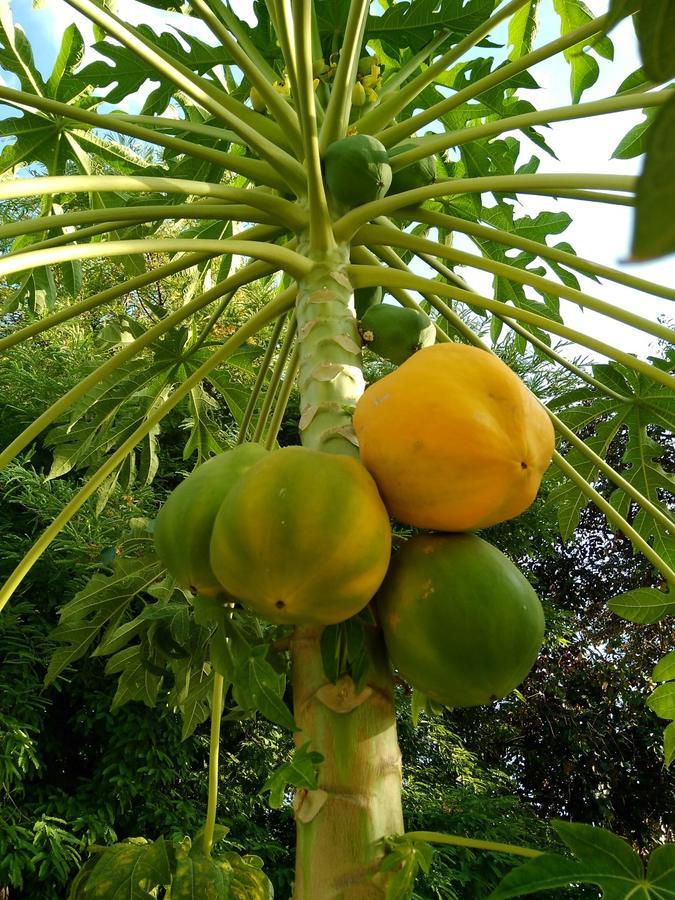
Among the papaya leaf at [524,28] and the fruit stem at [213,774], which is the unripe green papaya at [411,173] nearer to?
the papaya leaf at [524,28]

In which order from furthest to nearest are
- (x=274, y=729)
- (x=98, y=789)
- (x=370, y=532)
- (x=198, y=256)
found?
1. (x=274, y=729)
2. (x=98, y=789)
3. (x=198, y=256)
4. (x=370, y=532)

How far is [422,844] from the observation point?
3.62 ft

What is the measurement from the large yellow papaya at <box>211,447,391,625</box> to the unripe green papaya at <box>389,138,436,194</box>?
3.62 ft

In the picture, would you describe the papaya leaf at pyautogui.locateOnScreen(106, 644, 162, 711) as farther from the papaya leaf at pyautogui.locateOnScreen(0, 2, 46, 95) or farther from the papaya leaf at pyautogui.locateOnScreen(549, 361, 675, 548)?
the papaya leaf at pyautogui.locateOnScreen(0, 2, 46, 95)

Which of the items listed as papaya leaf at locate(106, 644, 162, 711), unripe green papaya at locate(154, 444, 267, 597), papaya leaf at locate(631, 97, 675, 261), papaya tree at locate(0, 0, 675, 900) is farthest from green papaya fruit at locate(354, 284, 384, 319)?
papaya leaf at locate(631, 97, 675, 261)

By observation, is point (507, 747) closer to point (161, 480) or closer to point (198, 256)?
point (161, 480)

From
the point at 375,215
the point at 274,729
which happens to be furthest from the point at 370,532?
the point at 274,729

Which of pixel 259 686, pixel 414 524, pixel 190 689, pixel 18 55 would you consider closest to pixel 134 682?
pixel 190 689

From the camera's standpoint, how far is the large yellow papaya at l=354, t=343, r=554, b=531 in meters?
1.08

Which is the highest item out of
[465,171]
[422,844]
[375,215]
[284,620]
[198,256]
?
[465,171]

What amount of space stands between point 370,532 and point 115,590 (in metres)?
1.24

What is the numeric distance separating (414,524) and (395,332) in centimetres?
50

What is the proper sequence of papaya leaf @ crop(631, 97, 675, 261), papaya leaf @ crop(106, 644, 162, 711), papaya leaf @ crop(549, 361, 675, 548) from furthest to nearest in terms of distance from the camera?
papaya leaf @ crop(549, 361, 675, 548)
papaya leaf @ crop(106, 644, 162, 711)
papaya leaf @ crop(631, 97, 675, 261)

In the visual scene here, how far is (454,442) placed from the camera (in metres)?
1.07
